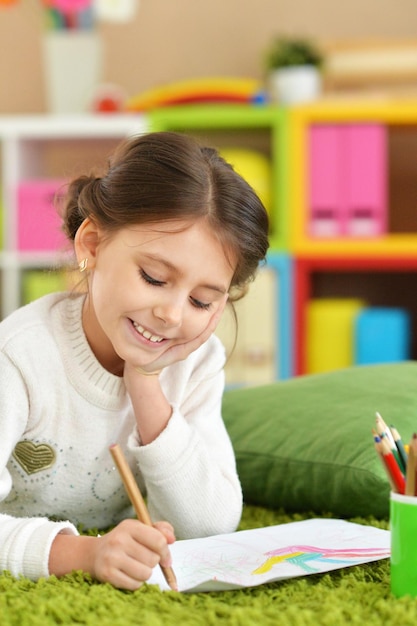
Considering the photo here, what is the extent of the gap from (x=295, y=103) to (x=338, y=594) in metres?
1.83

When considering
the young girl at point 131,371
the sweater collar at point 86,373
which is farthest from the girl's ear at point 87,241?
the sweater collar at point 86,373

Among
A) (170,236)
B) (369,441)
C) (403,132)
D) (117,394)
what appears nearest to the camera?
(170,236)

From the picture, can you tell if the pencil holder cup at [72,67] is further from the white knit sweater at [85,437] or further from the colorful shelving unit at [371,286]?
the white knit sweater at [85,437]

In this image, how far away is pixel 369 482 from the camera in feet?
3.37

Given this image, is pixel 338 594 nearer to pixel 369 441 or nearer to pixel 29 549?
pixel 29 549

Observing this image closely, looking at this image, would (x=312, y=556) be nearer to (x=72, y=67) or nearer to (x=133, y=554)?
(x=133, y=554)

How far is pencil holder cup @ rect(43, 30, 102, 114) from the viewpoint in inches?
99.4

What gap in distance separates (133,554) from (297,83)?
6.11ft

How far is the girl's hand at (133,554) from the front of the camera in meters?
0.72

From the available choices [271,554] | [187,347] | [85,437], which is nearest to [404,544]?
[271,554]

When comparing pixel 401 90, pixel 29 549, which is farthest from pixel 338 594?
pixel 401 90

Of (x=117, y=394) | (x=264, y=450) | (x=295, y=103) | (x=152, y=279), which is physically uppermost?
(x=295, y=103)

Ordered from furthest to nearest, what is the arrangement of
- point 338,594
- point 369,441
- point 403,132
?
point 403,132 < point 369,441 < point 338,594

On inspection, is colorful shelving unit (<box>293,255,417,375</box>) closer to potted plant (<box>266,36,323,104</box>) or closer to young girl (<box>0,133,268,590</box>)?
potted plant (<box>266,36,323,104</box>)
